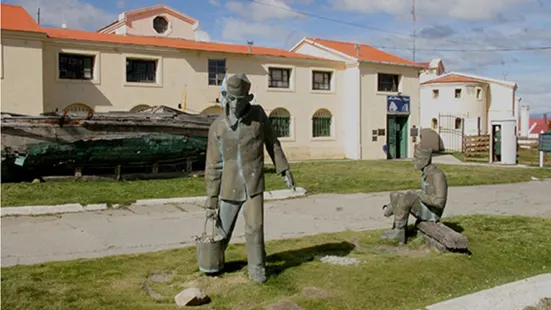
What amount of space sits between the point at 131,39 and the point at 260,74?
5.92 metres

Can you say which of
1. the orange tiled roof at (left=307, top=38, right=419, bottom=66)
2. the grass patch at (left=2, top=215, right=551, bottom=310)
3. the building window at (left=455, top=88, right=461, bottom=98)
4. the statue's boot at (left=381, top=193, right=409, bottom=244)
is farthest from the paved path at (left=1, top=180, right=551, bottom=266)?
the building window at (left=455, top=88, right=461, bottom=98)

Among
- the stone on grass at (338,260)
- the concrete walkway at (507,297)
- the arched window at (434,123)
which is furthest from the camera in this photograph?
the arched window at (434,123)

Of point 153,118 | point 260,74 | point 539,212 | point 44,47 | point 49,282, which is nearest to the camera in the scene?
point 49,282

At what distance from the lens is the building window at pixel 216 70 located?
22359 millimetres

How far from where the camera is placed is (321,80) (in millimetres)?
25938

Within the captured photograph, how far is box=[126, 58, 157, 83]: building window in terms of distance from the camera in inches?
804

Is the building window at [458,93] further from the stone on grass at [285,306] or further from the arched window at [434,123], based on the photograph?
the stone on grass at [285,306]

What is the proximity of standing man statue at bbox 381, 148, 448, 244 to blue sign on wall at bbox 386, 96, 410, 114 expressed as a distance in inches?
810

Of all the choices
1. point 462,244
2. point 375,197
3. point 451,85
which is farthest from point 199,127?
point 451,85

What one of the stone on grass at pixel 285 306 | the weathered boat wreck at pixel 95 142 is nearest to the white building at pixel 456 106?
the weathered boat wreck at pixel 95 142

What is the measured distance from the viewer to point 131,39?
2177cm

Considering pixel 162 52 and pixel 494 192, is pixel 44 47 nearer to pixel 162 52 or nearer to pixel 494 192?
pixel 162 52

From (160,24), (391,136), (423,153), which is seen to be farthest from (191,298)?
(160,24)

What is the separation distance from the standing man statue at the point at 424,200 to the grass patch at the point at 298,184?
6279 mm
